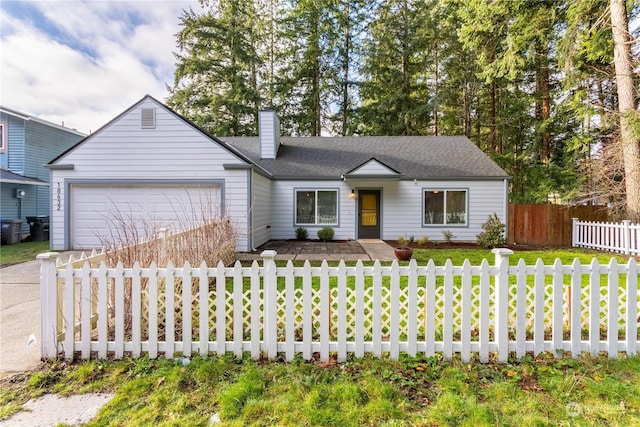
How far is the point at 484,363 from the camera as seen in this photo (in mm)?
2623

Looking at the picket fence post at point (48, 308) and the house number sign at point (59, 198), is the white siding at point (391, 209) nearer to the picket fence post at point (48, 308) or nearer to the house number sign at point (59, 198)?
the house number sign at point (59, 198)

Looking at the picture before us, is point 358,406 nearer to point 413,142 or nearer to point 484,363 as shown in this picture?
point 484,363

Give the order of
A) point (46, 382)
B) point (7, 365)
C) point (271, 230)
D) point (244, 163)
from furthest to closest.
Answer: point (271, 230)
point (244, 163)
point (7, 365)
point (46, 382)

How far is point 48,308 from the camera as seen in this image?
265cm

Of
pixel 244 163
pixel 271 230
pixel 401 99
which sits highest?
pixel 401 99

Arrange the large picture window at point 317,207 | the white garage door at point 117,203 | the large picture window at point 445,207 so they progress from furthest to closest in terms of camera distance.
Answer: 1. the large picture window at point 317,207
2. the large picture window at point 445,207
3. the white garage door at point 117,203

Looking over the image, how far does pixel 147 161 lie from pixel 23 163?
9610mm

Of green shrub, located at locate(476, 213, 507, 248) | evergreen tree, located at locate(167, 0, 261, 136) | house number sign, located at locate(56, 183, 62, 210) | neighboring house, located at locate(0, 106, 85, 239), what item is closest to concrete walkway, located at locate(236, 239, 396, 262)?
green shrub, located at locate(476, 213, 507, 248)

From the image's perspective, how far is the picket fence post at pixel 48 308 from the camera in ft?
8.64

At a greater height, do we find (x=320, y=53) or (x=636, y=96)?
(x=320, y=53)

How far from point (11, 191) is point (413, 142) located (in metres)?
17.8

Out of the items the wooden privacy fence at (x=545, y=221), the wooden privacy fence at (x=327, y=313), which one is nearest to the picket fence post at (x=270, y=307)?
the wooden privacy fence at (x=327, y=313)

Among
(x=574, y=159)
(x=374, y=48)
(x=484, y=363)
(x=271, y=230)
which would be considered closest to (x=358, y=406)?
(x=484, y=363)

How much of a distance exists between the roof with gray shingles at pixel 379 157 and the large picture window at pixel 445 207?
0.65m
